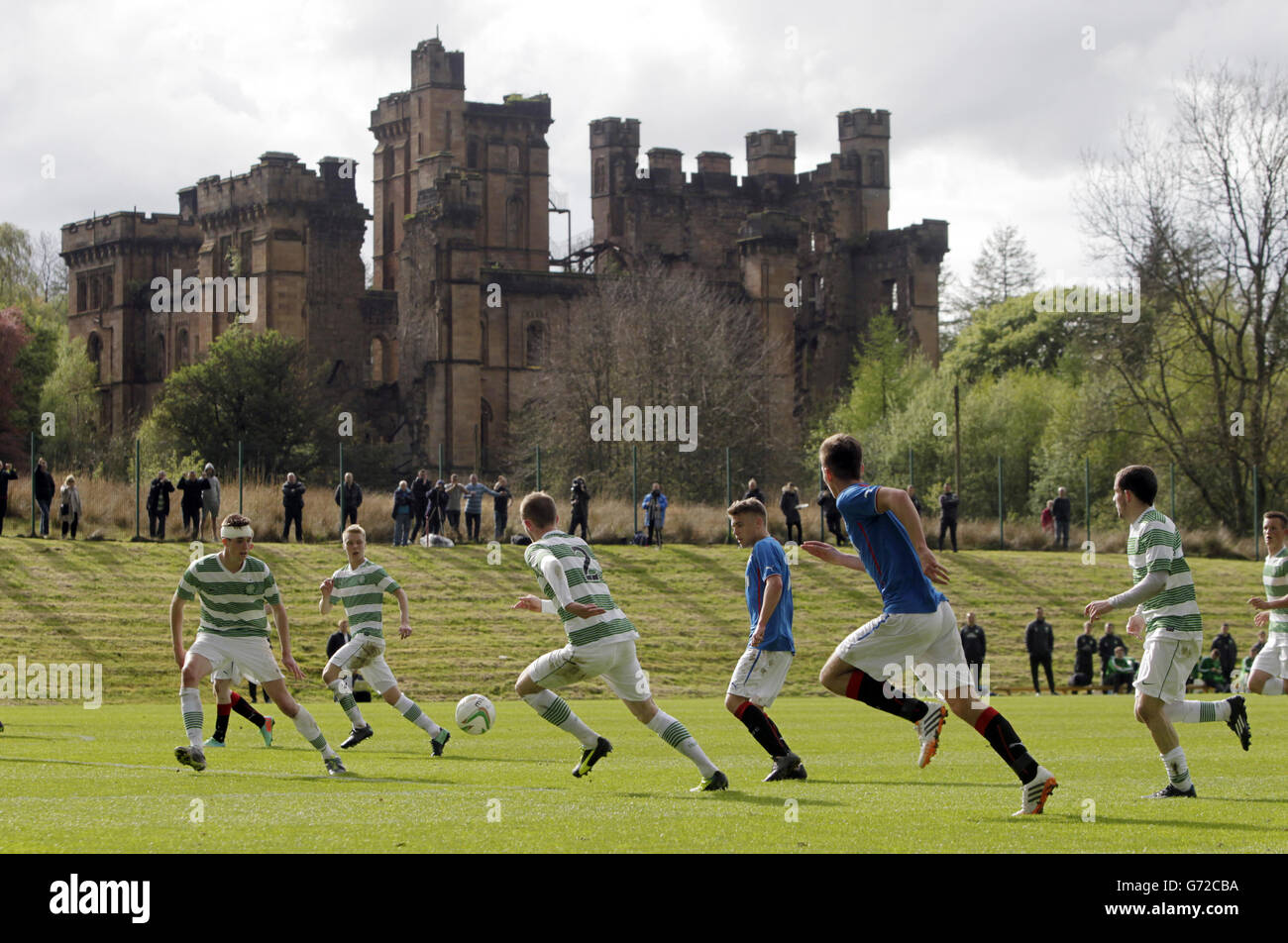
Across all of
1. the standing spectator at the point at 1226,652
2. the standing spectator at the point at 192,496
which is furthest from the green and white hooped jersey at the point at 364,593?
the standing spectator at the point at 192,496

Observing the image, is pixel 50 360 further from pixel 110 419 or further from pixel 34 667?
pixel 34 667

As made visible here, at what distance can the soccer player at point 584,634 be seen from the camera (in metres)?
10.2

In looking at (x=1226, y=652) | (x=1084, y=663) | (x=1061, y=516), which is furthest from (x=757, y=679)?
(x=1061, y=516)

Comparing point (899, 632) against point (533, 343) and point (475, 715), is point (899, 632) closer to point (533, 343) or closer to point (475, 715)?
point (475, 715)

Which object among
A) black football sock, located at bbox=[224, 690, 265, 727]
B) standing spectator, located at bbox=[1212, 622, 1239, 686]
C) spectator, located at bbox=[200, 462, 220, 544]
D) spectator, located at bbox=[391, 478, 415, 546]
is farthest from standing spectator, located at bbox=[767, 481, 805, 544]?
black football sock, located at bbox=[224, 690, 265, 727]

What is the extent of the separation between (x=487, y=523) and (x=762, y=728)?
1318 inches

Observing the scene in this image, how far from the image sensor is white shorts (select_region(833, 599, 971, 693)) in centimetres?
907

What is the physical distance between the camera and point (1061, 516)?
153 feet

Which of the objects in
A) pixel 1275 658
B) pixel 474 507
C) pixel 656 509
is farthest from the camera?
pixel 656 509

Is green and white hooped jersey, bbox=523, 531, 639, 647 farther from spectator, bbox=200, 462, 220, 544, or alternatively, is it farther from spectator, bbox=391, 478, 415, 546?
spectator, bbox=391, 478, 415, 546

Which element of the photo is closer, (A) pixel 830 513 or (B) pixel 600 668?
(B) pixel 600 668

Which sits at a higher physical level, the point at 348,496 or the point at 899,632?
the point at 348,496

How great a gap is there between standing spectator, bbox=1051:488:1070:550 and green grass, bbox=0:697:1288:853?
29355 millimetres

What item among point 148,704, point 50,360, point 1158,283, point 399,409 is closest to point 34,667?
point 148,704
